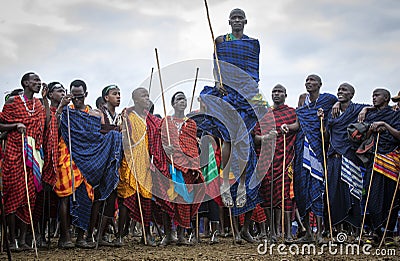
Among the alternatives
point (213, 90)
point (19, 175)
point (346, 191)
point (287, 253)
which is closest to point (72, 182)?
point (19, 175)

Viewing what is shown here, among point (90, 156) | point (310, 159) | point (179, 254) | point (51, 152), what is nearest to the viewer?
point (179, 254)

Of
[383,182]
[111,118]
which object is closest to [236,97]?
[111,118]

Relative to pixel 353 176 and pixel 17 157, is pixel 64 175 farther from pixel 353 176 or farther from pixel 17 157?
pixel 353 176

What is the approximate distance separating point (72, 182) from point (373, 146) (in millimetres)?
4682

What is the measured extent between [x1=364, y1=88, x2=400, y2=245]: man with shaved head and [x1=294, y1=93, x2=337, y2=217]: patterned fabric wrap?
31.1 inches

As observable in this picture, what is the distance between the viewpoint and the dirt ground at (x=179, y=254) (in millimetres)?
6857

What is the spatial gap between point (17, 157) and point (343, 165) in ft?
16.8

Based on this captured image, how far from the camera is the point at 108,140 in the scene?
28.8 feet

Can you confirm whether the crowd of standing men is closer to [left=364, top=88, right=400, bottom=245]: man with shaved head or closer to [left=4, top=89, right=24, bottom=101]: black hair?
[left=364, top=88, right=400, bottom=245]: man with shaved head

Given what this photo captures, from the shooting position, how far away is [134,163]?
8930mm

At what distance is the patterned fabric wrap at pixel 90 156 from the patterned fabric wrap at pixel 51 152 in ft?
0.55

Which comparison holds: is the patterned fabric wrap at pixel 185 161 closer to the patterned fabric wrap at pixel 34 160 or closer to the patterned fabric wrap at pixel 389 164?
the patterned fabric wrap at pixel 34 160

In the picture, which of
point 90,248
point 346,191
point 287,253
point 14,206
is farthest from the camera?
point 346,191

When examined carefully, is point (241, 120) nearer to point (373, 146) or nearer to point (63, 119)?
point (373, 146)
